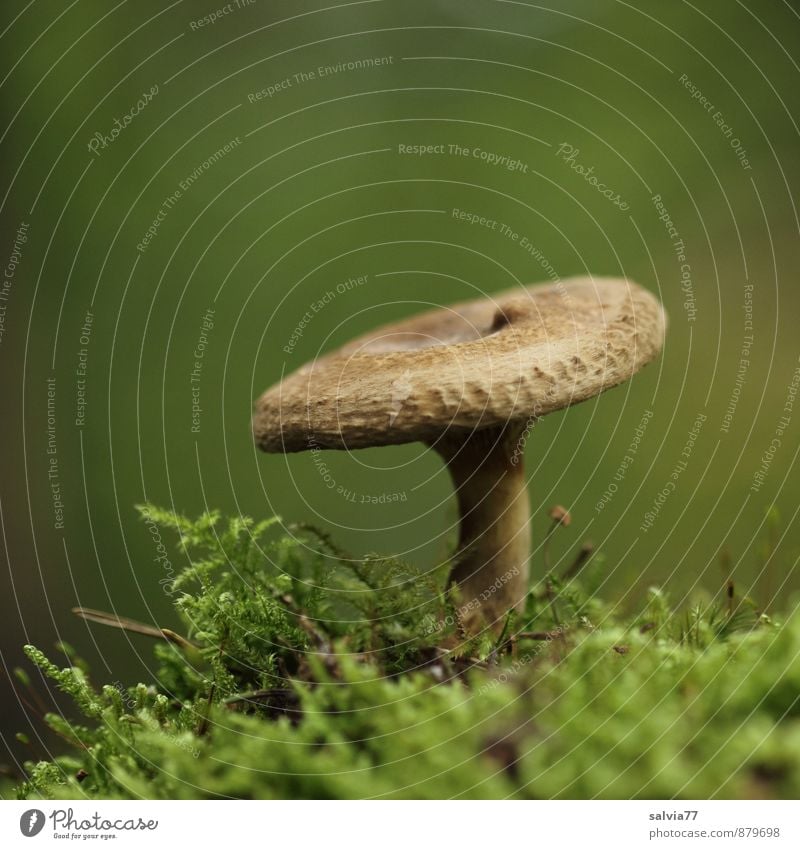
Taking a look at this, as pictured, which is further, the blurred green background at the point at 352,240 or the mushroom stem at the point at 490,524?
the blurred green background at the point at 352,240

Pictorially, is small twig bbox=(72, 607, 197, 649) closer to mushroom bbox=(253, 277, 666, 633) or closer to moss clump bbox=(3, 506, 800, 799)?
moss clump bbox=(3, 506, 800, 799)

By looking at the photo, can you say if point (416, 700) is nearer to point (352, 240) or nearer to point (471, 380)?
point (471, 380)
